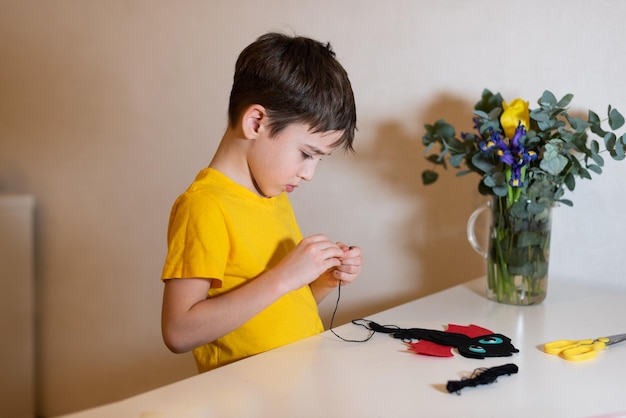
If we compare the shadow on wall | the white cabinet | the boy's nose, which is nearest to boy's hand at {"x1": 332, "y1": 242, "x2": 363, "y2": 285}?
the boy's nose

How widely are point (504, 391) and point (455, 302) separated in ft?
1.46

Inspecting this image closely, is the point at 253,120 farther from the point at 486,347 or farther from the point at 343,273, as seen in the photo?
the point at 486,347

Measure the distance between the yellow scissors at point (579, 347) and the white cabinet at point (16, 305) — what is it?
67.2 inches

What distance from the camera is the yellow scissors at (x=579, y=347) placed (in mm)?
1015

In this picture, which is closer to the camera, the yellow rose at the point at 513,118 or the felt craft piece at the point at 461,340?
the felt craft piece at the point at 461,340

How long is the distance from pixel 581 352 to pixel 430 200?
632 millimetres

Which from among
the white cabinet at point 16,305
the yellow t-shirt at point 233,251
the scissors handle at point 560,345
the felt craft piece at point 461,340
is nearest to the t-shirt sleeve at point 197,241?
the yellow t-shirt at point 233,251

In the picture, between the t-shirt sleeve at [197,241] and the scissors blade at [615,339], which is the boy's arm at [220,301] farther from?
the scissors blade at [615,339]

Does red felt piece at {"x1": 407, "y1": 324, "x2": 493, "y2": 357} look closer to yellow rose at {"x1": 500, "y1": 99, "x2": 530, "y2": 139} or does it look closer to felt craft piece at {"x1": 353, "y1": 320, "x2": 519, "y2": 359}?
felt craft piece at {"x1": 353, "y1": 320, "x2": 519, "y2": 359}

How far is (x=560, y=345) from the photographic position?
1054 mm

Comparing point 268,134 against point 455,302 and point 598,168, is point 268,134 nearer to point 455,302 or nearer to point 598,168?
point 455,302

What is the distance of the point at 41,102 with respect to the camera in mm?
2277

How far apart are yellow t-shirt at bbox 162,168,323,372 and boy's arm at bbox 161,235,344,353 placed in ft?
0.09

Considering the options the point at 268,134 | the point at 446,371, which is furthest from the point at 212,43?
the point at 446,371
